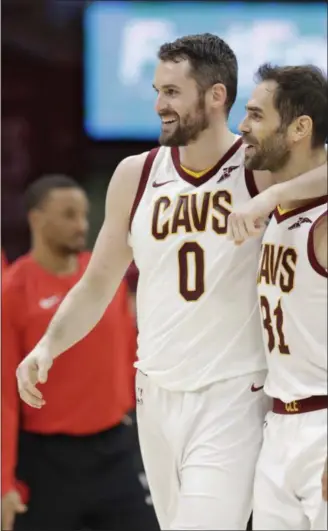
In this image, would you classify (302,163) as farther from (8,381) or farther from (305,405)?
(8,381)

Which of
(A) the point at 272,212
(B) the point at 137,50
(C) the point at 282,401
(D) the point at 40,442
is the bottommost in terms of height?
(D) the point at 40,442

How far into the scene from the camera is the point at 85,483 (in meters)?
4.97

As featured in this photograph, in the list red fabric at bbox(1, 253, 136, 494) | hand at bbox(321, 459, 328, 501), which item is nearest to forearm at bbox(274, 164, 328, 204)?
hand at bbox(321, 459, 328, 501)

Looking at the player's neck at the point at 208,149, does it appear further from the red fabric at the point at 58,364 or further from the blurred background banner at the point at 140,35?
the blurred background banner at the point at 140,35

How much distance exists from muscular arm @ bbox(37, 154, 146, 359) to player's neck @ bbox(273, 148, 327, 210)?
0.53 m

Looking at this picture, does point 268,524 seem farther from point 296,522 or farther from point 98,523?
point 98,523

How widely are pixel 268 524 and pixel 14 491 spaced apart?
1724mm

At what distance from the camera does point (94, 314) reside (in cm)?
394

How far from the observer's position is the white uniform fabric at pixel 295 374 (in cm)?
333

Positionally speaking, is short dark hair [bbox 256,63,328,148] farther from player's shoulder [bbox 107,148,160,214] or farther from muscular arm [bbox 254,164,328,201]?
player's shoulder [bbox 107,148,160,214]

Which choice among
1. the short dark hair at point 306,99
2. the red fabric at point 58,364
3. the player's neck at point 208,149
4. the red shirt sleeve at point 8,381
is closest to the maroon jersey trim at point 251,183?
the player's neck at point 208,149

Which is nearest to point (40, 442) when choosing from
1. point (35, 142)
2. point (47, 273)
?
point (47, 273)

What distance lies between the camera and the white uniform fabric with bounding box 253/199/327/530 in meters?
3.33

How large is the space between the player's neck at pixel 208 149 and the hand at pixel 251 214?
36cm
